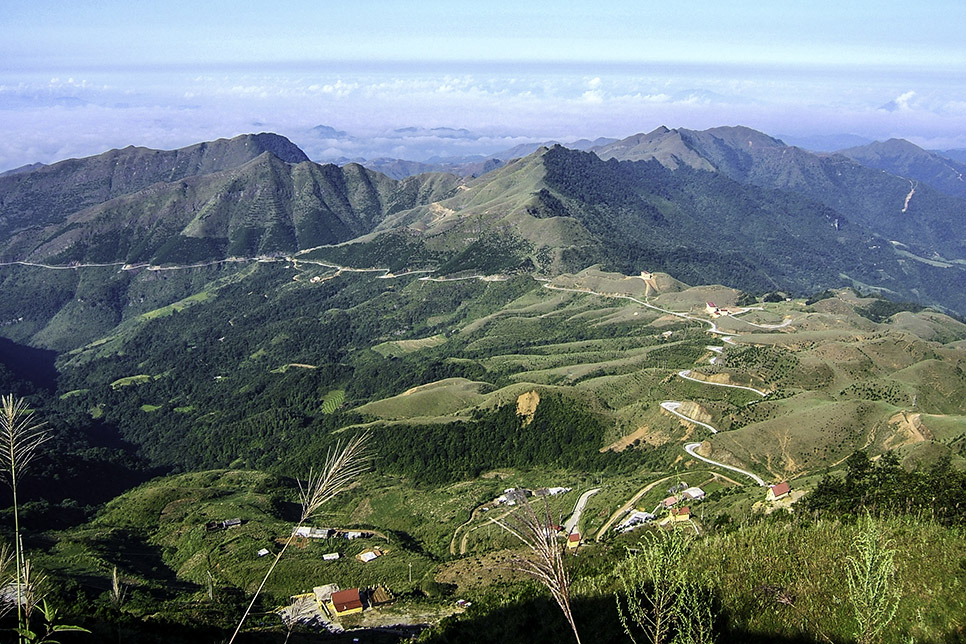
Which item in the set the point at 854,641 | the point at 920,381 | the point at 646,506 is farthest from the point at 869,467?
the point at 920,381

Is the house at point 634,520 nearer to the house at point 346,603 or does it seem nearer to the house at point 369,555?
the house at point 369,555

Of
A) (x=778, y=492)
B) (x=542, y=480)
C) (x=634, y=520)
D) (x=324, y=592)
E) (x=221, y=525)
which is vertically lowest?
(x=542, y=480)

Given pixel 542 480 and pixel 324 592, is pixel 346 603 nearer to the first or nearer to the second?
pixel 324 592

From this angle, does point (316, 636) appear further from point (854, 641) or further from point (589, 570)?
point (854, 641)

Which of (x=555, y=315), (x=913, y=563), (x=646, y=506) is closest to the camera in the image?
(x=913, y=563)

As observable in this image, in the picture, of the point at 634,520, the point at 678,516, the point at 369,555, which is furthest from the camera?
the point at 634,520

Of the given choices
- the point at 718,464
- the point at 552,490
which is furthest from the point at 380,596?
the point at 718,464
